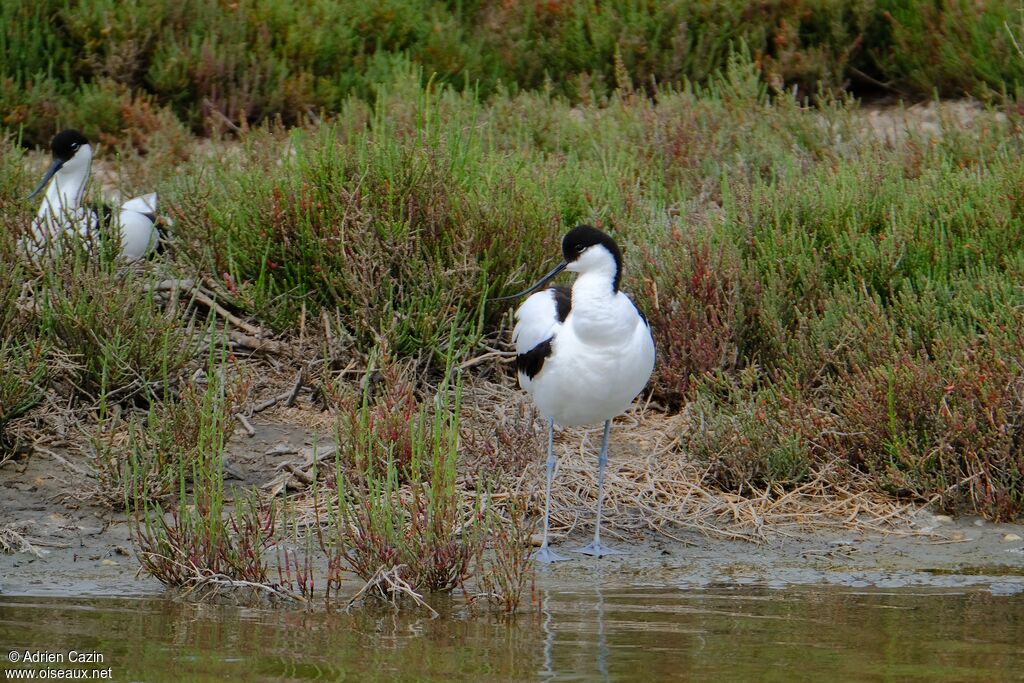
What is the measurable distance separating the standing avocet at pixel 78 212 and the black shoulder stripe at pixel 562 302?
1.93 meters

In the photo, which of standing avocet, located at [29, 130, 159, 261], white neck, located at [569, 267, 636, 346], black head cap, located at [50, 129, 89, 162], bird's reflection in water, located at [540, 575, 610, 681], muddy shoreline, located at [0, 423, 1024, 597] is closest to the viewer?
bird's reflection in water, located at [540, 575, 610, 681]

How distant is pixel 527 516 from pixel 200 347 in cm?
173

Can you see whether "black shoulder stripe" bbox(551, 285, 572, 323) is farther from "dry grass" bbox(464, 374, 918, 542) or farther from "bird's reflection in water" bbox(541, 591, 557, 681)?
"bird's reflection in water" bbox(541, 591, 557, 681)

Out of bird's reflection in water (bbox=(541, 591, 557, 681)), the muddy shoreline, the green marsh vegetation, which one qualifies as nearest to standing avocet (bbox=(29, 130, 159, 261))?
the green marsh vegetation

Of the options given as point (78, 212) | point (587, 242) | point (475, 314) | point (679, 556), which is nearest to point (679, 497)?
point (679, 556)

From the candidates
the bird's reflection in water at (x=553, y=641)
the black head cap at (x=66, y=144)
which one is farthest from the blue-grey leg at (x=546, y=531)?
the black head cap at (x=66, y=144)

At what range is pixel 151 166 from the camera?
8.17 m

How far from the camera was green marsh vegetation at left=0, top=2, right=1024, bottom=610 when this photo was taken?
471 centimetres

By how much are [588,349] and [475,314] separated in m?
1.52

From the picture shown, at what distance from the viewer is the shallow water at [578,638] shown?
3.66m

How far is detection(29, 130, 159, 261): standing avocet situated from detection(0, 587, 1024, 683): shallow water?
2297 mm

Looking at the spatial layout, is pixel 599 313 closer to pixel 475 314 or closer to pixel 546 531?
pixel 546 531

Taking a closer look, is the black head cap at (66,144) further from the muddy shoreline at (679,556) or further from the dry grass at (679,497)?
the dry grass at (679,497)

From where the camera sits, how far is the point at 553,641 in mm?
3943
